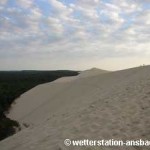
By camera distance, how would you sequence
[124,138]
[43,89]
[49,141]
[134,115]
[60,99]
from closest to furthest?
[124,138] → [49,141] → [134,115] → [60,99] → [43,89]

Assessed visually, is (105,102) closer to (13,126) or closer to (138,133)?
(138,133)

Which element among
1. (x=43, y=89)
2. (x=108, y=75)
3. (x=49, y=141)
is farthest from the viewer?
(x=43, y=89)

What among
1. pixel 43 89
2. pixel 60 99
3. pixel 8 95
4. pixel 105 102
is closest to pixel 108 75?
pixel 60 99

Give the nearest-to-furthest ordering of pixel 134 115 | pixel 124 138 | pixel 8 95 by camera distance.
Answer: pixel 124 138 → pixel 134 115 → pixel 8 95

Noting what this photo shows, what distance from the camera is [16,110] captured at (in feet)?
83.6

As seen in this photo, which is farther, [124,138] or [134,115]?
[134,115]

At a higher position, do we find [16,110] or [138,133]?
[138,133]

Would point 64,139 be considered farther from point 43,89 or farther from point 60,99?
point 43,89

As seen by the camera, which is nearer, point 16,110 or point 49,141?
point 49,141

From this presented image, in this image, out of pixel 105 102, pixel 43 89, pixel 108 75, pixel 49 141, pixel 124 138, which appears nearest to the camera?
pixel 124 138

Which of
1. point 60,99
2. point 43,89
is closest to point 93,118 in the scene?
point 60,99

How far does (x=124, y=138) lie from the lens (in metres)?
7.58

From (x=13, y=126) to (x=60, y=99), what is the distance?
253 inches

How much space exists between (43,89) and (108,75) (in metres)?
6.34
